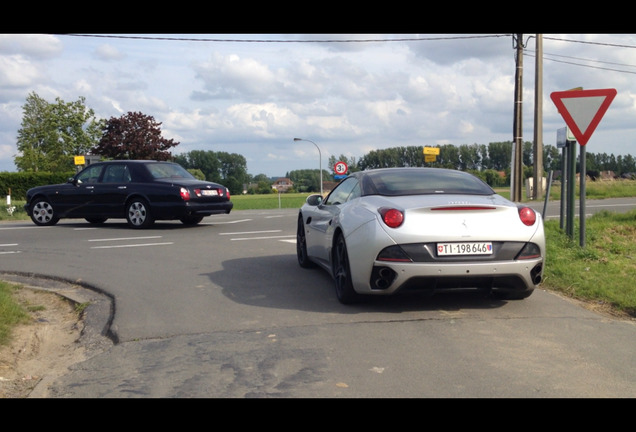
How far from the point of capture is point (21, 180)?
53719mm

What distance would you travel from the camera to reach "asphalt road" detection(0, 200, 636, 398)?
4363mm

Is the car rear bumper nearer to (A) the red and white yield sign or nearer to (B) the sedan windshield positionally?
(B) the sedan windshield

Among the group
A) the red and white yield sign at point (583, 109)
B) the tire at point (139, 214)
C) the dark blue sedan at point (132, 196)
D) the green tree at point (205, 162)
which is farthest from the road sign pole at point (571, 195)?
the green tree at point (205, 162)

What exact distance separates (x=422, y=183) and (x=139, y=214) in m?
9.98

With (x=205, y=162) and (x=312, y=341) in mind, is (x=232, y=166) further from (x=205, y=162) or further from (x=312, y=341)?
(x=312, y=341)

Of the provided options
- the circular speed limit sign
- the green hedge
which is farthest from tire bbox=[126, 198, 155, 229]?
the green hedge

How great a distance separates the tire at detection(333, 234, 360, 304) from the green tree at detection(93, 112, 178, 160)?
49583mm

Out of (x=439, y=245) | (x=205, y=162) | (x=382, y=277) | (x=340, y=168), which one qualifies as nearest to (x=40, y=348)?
(x=382, y=277)

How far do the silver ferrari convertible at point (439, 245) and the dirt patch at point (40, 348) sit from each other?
257 cm

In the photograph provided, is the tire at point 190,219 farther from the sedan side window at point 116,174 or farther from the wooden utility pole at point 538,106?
the wooden utility pole at point 538,106
